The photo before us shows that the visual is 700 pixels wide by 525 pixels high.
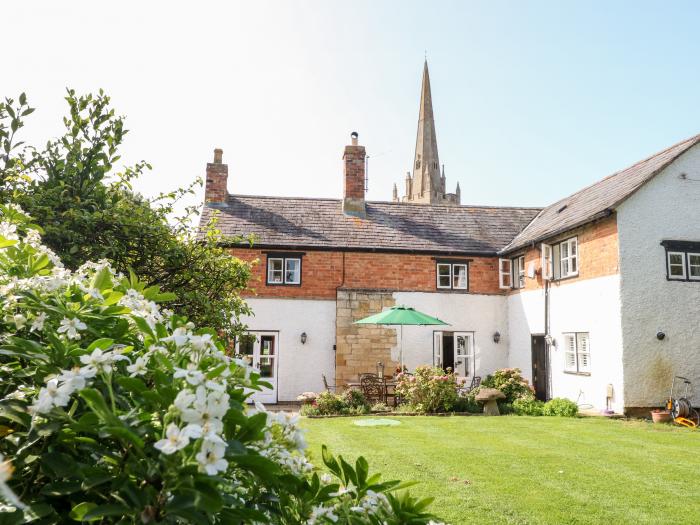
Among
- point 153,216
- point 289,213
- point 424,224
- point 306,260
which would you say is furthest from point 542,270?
point 153,216

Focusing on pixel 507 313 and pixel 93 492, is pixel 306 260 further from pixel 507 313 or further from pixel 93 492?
pixel 93 492

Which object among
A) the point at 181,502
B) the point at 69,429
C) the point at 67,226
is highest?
the point at 67,226

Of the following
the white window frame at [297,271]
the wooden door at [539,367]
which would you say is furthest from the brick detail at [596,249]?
the white window frame at [297,271]

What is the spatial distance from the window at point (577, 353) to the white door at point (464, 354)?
157 inches

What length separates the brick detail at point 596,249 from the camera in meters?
14.3

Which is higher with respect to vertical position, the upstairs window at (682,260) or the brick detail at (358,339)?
the upstairs window at (682,260)

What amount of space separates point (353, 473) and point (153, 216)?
12.2ft

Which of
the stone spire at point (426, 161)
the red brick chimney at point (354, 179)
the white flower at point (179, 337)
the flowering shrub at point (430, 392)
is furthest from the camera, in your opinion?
the stone spire at point (426, 161)

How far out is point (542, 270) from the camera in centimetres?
1730

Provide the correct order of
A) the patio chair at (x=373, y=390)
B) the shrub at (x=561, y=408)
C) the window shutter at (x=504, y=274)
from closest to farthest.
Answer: the shrub at (x=561, y=408), the patio chair at (x=373, y=390), the window shutter at (x=504, y=274)

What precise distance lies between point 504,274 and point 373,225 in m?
5.46

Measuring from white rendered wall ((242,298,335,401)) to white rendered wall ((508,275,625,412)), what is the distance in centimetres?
705

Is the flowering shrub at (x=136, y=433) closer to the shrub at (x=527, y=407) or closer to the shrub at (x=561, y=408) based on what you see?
the shrub at (x=561, y=408)

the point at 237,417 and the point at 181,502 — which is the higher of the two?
the point at 237,417
